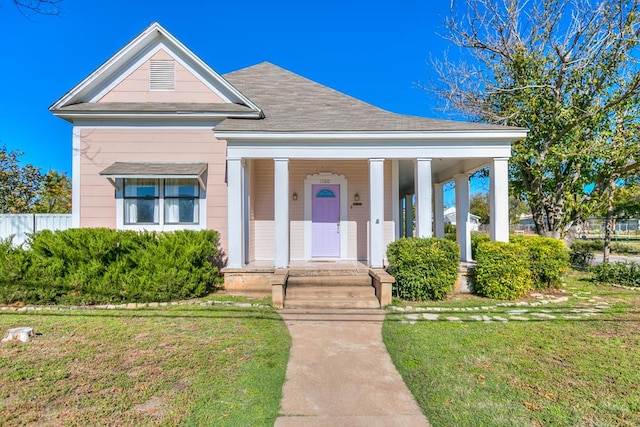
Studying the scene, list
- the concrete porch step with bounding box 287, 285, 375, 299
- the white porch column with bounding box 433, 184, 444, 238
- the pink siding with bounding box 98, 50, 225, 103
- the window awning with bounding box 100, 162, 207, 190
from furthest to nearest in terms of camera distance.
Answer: the white porch column with bounding box 433, 184, 444, 238, the pink siding with bounding box 98, 50, 225, 103, the window awning with bounding box 100, 162, 207, 190, the concrete porch step with bounding box 287, 285, 375, 299

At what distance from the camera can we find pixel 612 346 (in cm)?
426

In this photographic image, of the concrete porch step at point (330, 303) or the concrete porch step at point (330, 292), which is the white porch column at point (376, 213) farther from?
the concrete porch step at point (330, 303)

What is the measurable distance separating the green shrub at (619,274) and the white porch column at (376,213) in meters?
6.11

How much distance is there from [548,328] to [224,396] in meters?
4.72

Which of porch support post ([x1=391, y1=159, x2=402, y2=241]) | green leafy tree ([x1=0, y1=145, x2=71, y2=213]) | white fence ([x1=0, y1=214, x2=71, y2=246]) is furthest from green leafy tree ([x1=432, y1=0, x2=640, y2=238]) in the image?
green leafy tree ([x1=0, y1=145, x2=71, y2=213])

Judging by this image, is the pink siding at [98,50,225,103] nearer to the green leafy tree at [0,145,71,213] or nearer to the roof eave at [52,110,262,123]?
the roof eave at [52,110,262,123]

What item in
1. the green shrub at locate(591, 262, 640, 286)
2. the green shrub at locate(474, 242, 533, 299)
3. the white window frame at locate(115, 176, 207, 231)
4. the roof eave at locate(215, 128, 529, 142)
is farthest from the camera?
the white window frame at locate(115, 176, 207, 231)

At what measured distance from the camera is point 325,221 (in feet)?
31.7

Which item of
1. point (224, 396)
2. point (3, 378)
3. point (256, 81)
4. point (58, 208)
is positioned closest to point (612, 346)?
point (224, 396)

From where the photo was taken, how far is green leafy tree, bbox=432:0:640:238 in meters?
10.1

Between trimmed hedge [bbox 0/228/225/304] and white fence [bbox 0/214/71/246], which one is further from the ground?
white fence [bbox 0/214/71/246]

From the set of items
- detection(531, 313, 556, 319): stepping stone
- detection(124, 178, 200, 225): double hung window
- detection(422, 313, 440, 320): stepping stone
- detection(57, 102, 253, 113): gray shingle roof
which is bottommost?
detection(422, 313, 440, 320): stepping stone

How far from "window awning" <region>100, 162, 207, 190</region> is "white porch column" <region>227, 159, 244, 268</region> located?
1.01m

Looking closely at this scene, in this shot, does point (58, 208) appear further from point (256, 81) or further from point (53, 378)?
point (53, 378)
